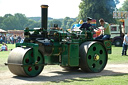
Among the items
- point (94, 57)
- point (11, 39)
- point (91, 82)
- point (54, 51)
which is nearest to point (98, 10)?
point (11, 39)

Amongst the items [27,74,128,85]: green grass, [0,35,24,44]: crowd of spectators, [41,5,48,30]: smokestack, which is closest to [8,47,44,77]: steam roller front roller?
[27,74,128,85]: green grass

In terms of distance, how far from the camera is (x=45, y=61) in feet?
35.1

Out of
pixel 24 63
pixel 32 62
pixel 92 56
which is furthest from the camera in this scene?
pixel 92 56

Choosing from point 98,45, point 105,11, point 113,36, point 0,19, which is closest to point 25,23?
point 0,19

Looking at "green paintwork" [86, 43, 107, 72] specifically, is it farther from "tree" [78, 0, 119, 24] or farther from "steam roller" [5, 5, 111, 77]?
"tree" [78, 0, 119, 24]

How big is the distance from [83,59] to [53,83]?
8.13ft

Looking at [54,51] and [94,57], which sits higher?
[54,51]

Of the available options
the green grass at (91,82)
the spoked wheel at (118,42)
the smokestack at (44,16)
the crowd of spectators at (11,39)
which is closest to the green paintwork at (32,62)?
the green grass at (91,82)

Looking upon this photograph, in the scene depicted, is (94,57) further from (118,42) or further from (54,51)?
(118,42)

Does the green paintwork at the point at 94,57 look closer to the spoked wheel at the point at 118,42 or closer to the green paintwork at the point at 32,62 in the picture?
the green paintwork at the point at 32,62

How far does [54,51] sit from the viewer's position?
1058 cm

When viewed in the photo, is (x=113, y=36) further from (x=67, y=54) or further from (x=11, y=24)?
(x=11, y=24)

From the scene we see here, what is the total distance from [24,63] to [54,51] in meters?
1.56

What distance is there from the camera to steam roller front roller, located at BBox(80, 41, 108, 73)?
35.1ft
